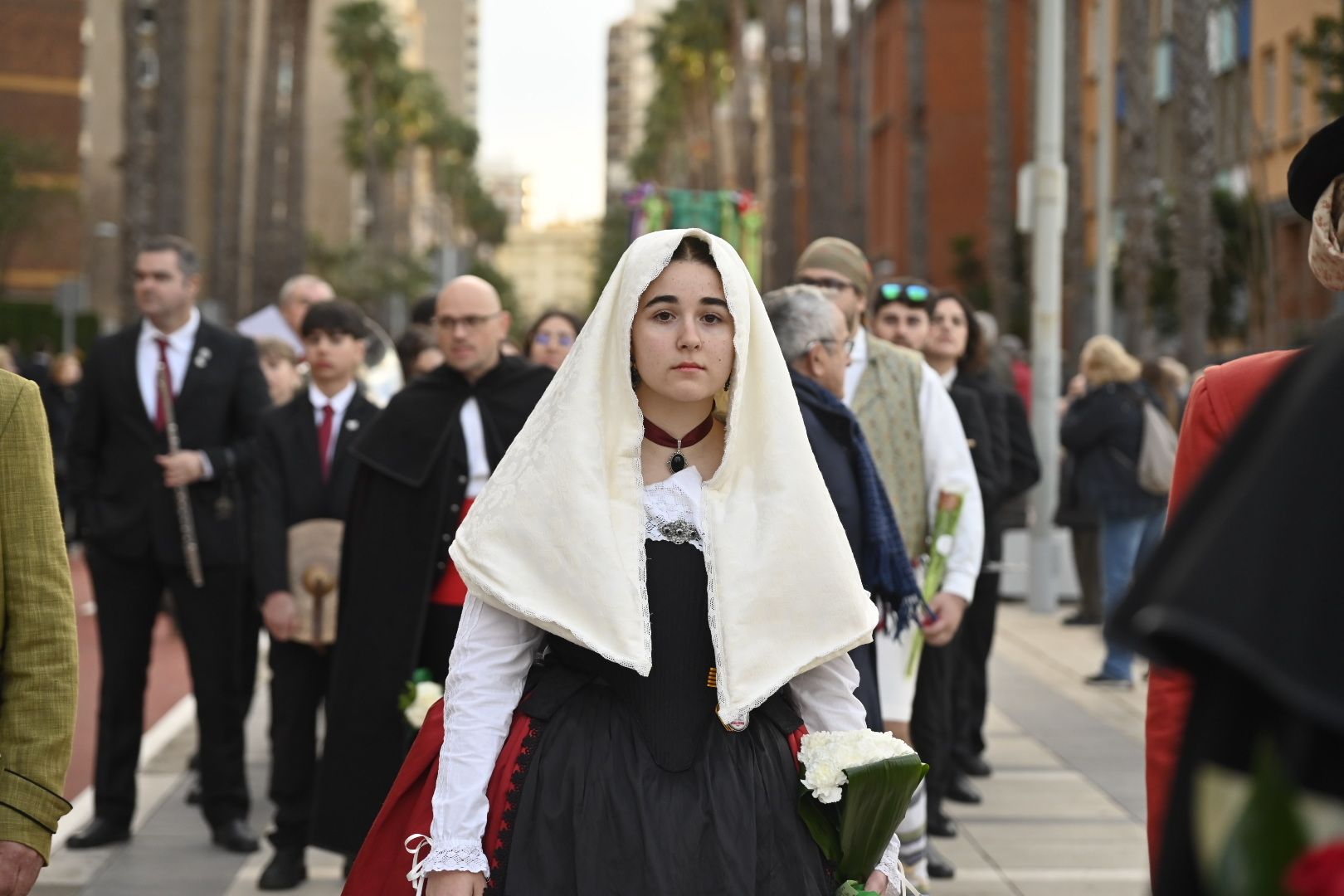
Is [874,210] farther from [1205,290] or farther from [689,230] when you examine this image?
[689,230]

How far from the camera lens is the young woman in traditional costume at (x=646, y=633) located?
10.9ft

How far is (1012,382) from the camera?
39.3 ft

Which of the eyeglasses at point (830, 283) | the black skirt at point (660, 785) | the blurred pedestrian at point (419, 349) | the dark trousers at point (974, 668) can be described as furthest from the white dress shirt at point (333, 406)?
the black skirt at point (660, 785)

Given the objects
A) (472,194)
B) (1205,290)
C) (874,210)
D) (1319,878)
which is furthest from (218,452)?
(472,194)

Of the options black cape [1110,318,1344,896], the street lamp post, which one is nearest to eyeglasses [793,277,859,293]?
black cape [1110,318,1344,896]

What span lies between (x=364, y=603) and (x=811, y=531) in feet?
10.6

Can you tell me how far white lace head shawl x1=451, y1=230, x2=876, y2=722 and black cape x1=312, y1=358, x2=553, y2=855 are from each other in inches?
112

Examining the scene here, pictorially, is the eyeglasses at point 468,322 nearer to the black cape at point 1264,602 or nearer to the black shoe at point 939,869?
the black shoe at point 939,869

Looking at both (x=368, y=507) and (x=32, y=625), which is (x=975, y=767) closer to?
(x=368, y=507)

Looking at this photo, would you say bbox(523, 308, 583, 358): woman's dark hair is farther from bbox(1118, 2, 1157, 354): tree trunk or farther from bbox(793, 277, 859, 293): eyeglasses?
bbox(1118, 2, 1157, 354): tree trunk

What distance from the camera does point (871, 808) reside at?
3430 millimetres

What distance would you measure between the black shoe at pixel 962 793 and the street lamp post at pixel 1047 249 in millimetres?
7249

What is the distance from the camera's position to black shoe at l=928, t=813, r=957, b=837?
7915mm

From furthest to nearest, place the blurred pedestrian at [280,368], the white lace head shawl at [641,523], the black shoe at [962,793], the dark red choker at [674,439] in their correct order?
1. the blurred pedestrian at [280,368]
2. the black shoe at [962,793]
3. the dark red choker at [674,439]
4. the white lace head shawl at [641,523]
